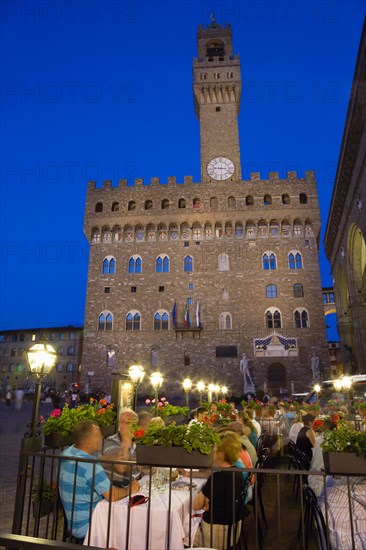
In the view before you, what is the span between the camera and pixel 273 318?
94.9 feet

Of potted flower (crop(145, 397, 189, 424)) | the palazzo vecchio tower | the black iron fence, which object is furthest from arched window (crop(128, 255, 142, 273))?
the black iron fence

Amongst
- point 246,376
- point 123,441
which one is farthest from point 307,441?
point 246,376

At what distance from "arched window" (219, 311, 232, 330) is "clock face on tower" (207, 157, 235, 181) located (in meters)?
11.9

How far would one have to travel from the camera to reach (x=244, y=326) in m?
28.8

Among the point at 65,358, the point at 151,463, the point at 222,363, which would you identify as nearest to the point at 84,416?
the point at 151,463

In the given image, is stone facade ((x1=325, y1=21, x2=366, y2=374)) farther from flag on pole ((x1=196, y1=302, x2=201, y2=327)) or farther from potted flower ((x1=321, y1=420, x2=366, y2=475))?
potted flower ((x1=321, y1=420, x2=366, y2=475))

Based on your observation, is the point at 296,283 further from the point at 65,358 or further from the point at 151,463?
the point at 65,358

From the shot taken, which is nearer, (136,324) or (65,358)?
(136,324)

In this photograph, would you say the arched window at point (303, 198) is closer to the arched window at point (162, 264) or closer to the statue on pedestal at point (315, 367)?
the arched window at point (162, 264)

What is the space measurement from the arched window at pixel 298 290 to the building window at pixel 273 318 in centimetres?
199

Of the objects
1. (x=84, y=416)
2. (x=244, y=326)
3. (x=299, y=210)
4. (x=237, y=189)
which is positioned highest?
(x=237, y=189)

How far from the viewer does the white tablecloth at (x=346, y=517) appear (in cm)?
346

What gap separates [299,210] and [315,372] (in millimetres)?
12528

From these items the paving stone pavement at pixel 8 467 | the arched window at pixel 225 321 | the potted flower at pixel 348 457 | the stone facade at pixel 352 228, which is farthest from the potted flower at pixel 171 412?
the arched window at pixel 225 321
